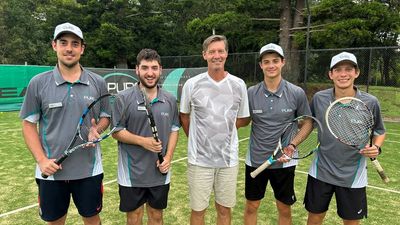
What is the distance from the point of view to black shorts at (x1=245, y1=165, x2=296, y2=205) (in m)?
3.75

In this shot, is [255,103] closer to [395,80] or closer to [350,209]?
[350,209]

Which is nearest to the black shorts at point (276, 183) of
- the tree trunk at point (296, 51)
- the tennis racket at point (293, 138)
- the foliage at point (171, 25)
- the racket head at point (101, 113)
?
the tennis racket at point (293, 138)

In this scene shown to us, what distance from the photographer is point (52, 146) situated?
10.1 feet

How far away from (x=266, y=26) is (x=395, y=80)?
23.8 ft

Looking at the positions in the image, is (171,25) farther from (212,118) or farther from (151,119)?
(151,119)

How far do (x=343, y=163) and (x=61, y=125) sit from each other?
2.49m

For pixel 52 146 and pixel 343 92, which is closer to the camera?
pixel 52 146

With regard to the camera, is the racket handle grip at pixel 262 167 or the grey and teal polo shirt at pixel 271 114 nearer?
the racket handle grip at pixel 262 167

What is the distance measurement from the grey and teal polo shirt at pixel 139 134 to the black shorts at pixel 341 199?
142 cm

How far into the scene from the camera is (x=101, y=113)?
10.9ft

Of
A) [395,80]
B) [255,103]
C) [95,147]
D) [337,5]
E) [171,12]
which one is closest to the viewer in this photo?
[95,147]

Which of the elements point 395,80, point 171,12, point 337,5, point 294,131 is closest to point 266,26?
point 337,5

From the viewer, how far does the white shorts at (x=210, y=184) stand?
11.7 ft

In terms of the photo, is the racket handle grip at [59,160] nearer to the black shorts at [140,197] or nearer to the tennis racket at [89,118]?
the tennis racket at [89,118]
